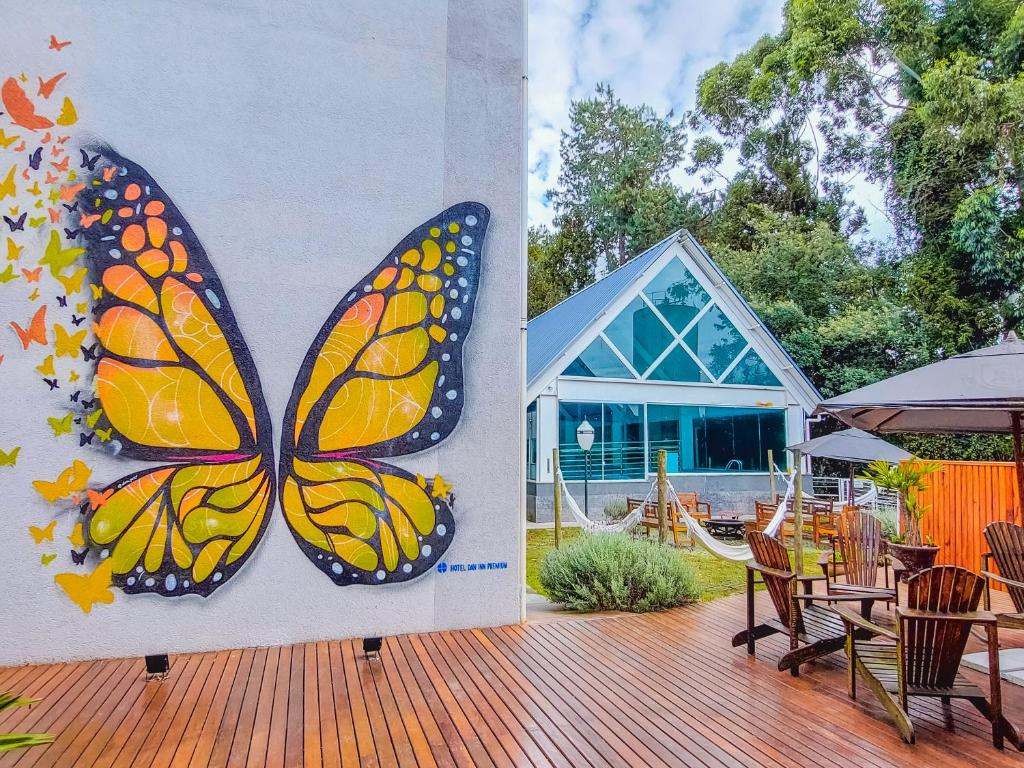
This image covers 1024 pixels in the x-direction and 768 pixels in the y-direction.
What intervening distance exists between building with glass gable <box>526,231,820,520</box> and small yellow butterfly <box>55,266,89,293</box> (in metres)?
8.57

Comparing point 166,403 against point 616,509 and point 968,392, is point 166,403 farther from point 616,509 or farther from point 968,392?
point 616,509

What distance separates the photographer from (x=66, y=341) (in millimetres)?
3795

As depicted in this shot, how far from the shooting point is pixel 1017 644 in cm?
427

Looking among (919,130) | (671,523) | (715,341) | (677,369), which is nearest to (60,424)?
(671,523)

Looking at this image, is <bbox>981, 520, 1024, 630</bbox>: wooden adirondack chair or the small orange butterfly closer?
the small orange butterfly

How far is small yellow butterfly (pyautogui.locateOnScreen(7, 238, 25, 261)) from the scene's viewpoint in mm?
3732

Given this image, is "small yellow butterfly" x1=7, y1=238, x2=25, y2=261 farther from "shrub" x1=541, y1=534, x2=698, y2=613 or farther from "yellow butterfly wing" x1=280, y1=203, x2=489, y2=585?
"shrub" x1=541, y1=534, x2=698, y2=613

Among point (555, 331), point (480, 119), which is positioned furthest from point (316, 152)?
point (555, 331)

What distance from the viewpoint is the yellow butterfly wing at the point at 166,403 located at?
3.82 metres

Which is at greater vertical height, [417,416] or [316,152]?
[316,152]

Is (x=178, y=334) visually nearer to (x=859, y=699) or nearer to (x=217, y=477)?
(x=217, y=477)

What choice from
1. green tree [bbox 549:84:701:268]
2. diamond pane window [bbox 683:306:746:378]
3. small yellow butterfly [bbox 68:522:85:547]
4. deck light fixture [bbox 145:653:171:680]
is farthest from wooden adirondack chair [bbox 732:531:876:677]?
green tree [bbox 549:84:701:268]

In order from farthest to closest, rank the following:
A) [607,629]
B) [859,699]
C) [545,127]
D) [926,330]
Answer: [545,127] < [926,330] < [607,629] < [859,699]

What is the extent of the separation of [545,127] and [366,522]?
2670cm
